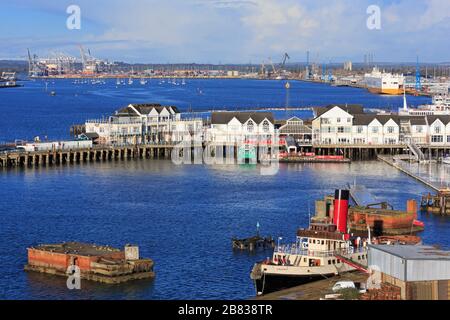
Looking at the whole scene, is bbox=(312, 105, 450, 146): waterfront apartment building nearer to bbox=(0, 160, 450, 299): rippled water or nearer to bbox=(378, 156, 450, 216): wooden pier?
bbox=(0, 160, 450, 299): rippled water

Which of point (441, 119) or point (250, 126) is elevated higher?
point (441, 119)

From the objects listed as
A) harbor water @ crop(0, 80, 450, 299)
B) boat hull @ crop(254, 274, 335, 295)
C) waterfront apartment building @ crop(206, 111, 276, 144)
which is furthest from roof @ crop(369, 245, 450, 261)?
waterfront apartment building @ crop(206, 111, 276, 144)

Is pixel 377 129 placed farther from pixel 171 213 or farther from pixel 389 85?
pixel 389 85

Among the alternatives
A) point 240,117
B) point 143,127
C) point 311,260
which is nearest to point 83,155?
point 143,127

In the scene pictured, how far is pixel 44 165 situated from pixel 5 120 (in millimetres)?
36879

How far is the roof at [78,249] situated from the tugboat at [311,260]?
14.1 feet

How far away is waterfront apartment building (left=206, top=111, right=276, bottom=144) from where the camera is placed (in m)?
56.4

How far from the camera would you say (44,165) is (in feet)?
167

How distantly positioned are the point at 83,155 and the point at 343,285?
115 feet

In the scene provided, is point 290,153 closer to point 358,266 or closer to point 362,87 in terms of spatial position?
point 358,266

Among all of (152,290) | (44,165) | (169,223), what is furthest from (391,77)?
(152,290)

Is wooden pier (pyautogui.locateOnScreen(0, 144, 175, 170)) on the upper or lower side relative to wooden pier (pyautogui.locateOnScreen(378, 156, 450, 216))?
upper

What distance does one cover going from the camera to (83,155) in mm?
54031

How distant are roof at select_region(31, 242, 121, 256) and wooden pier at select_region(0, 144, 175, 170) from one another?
2339 cm
